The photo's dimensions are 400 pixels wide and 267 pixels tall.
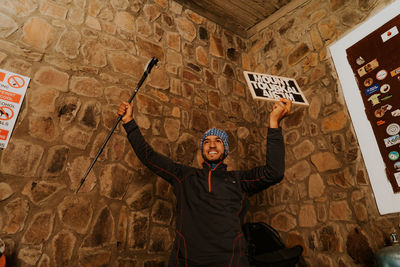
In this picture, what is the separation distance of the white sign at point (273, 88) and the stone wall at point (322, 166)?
0.64m

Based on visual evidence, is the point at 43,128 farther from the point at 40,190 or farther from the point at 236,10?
the point at 236,10

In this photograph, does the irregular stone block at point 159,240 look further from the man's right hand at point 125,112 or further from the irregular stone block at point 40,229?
the man's right hand at point 125,112

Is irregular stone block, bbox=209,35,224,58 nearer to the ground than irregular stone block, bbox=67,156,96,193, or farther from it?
farther from it

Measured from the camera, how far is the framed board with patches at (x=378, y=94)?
76.0 inches

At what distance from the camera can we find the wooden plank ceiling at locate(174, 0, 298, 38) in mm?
3189

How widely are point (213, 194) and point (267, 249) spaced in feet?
2.44

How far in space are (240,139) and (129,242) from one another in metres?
1.64

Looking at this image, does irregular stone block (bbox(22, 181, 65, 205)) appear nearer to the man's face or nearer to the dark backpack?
the man's face

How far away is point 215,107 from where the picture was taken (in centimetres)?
294

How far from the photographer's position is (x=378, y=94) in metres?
2.09

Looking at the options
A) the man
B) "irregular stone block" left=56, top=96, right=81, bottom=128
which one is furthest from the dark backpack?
"irregular stone block" left=56, top=96, right=81, bottom=128

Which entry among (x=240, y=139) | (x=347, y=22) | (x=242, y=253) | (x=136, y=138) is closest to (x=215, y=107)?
(x=240, y=139)

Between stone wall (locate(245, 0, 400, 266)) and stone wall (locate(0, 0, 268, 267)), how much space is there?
62 cm

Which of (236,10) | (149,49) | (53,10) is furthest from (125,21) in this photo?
(236,10)
